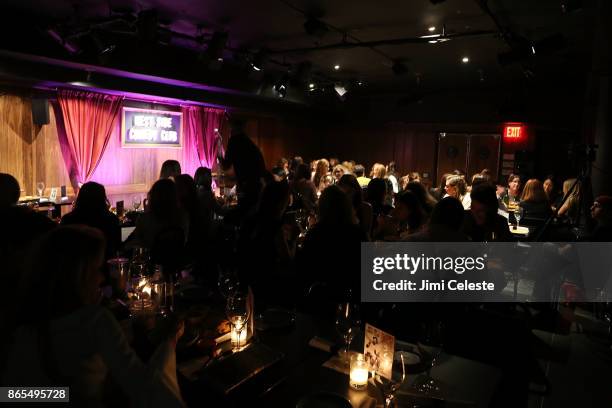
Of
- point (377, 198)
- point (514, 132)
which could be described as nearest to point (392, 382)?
point (377, 198)

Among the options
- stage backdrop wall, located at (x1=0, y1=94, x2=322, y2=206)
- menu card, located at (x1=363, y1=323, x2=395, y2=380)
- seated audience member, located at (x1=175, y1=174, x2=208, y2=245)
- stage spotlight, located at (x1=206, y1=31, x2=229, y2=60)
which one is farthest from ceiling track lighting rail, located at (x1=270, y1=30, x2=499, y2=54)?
menu card, located at (x1=363, y1=323, x2=395, y2=380)

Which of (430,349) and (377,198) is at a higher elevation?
(377,198)

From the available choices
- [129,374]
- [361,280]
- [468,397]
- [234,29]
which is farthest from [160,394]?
[234,29]

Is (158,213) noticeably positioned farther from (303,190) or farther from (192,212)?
(303,190)

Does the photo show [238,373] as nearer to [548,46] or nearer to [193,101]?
[548,46]

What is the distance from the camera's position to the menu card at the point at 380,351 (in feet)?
5.06

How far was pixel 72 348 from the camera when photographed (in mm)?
1354

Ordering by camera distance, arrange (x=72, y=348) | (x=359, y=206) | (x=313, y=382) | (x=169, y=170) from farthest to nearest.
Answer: (x=169, y=170) < (x=359, y=206) < (x=313, y=382) < (x=72, y=348)

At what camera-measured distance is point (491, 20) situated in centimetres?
527

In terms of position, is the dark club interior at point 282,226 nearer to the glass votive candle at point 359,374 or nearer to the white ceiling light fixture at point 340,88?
the glass votive candle at point 359,374

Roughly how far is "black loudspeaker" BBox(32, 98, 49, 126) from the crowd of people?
2.12 m

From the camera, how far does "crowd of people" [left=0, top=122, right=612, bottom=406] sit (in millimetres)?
1356

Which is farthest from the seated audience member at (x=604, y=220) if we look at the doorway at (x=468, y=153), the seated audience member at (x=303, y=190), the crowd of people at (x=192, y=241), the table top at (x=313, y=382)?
the doorway at (x=468, y=153)

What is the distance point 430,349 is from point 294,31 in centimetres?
521
